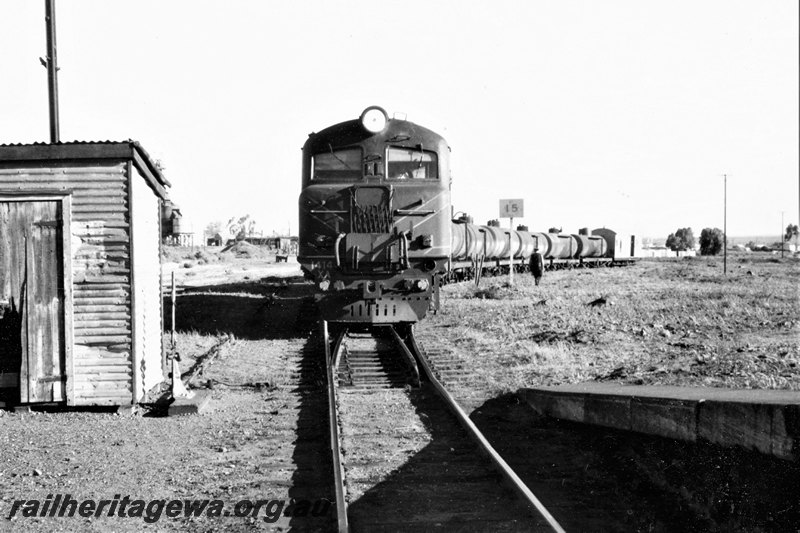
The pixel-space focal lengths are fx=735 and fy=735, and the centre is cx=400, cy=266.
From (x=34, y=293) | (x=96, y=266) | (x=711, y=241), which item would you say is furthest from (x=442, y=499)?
(x=711, y=241)

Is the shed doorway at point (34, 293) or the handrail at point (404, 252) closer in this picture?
the shed doorway at point (34, 293)

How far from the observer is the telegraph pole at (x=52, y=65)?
11.3 meters

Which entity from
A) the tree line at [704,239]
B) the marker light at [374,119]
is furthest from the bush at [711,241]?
the marker light at [374,119]

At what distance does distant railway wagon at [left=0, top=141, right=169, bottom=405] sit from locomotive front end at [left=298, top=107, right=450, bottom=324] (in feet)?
12.7

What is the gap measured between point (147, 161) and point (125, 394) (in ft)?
9.24

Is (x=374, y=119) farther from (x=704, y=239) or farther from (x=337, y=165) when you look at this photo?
(x=704, y=239)

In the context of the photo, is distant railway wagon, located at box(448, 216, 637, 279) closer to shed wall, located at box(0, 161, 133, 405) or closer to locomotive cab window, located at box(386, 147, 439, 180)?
locomotive cab window, located at box(386, 147, 439, 180)

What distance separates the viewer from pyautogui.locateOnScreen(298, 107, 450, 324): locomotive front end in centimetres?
1178

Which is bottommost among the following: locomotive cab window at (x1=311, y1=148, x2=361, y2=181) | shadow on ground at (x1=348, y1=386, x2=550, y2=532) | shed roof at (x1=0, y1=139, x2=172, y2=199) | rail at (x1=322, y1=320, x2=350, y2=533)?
shadow on ground at (x1=348, y1=386, x2=550, y2=532)

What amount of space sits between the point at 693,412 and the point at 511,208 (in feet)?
79.8

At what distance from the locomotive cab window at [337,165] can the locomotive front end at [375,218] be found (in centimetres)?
2

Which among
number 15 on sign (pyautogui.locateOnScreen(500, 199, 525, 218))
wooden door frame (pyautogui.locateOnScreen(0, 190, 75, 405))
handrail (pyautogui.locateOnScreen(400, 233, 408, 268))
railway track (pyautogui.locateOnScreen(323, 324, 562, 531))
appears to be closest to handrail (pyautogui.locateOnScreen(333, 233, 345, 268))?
handrail (pyautogui.locateOnScreen(400, 233, 408, 268))

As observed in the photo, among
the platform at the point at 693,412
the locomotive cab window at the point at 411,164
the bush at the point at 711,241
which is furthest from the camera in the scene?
the bush at the point at 711,241

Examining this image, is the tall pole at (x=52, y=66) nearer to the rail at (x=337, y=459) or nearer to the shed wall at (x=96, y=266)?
the shed wall at (x=96, y=266)
